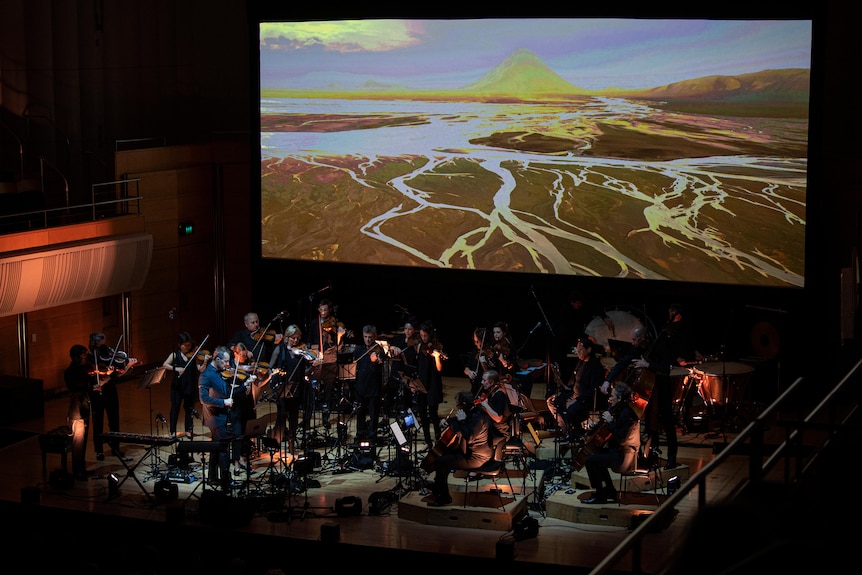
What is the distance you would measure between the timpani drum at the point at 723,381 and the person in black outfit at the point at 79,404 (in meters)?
6.66

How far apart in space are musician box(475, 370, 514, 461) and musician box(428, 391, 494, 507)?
0.19 ft

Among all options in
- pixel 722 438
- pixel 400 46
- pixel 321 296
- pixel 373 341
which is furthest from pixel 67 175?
pixel 722 438

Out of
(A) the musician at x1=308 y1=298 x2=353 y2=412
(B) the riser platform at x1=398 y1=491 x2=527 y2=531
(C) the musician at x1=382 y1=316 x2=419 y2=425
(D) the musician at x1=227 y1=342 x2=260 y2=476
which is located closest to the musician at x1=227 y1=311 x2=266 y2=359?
(A) the musician at x1=308 y1=298 x2=353 y2=412

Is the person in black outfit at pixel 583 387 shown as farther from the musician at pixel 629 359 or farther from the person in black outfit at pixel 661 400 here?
the person in black outfit at pixel 661 400

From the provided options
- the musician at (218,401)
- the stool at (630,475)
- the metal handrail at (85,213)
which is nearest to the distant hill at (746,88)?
the stool at (630,475)

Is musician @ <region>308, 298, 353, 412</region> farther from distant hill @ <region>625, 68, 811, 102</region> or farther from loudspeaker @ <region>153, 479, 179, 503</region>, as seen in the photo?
distant hill @ <region>625, 68, 811, 102</region>

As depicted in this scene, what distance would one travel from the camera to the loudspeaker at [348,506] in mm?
11562

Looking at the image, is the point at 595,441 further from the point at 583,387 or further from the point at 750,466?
the point at 750,466

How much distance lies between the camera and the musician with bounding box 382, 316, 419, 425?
13273mm

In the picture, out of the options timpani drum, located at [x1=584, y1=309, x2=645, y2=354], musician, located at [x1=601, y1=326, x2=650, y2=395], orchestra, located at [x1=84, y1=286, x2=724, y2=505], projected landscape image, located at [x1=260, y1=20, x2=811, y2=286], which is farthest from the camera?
projected landscape image, located at [x1=260, y1=20, x2=811, y2=286]

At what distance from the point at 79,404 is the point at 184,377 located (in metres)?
1.22

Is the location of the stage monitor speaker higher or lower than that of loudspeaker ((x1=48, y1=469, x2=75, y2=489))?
higher

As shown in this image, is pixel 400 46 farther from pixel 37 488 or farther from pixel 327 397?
pixel 37 488

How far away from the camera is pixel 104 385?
44.2 ft
